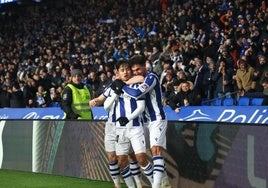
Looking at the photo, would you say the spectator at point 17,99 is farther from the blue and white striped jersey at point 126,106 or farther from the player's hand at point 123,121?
the player's hand at point 123,121

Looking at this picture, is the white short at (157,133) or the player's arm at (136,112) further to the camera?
the white short at (157,133)

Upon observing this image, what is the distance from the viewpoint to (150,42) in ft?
68.4

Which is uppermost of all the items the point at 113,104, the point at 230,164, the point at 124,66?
the point at 124,66

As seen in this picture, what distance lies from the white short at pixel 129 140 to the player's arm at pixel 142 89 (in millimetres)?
512

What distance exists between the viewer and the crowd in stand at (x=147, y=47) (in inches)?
611

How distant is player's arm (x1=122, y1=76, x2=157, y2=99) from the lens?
879 centimetres

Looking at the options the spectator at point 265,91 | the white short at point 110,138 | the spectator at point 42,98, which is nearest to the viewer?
the white short at point 110,138

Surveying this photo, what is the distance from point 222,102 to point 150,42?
6.47 metres

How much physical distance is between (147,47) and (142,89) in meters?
11.9

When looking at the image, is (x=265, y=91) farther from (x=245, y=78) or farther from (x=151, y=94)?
(x=151, y=94)

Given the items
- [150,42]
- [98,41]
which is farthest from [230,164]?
[98,41]

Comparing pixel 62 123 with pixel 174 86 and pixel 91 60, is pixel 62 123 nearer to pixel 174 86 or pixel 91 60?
pixel 174 86

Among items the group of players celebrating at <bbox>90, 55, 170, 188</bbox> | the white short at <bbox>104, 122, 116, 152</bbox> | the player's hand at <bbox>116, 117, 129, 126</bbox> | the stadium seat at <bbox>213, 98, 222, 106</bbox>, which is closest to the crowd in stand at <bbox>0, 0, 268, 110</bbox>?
the stadium seat at <bbox>213, 98, 222, 106</bbox>

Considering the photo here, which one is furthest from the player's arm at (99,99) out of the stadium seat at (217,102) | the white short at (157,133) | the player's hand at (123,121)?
the stadium seat at (217,102)
